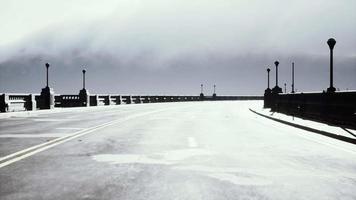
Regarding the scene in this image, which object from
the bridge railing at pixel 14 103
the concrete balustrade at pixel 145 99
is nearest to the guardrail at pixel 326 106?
the bridge railing at pixel 14 103

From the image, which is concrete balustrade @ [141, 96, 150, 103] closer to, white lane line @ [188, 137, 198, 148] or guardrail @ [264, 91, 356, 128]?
guardrail @ [264, 91, 356, 128]

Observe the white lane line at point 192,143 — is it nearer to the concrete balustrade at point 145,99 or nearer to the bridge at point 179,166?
the bridge at point 179,166

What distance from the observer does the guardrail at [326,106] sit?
699 inches

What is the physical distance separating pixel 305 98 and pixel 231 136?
11.5m

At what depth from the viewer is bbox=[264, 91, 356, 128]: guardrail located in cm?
1775

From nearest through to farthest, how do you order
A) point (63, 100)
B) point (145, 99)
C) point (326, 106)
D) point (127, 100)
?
point (326, 106) < point (63, 100) < point (127, 100) < point (145, 99)

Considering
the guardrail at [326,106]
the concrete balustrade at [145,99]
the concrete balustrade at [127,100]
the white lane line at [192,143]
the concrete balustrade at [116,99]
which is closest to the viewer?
the white lane line at [192,143]

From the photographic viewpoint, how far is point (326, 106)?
20.9 m

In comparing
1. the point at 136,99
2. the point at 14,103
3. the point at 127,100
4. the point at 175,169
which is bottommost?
the point at 175,169

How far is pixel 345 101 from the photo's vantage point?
1822cm

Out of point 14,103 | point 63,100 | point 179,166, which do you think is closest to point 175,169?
point 179,166

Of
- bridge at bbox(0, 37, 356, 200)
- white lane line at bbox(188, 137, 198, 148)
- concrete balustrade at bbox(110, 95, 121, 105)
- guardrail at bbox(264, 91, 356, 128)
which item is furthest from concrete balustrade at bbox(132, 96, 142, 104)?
white lane line at bbox(188, 137, 198, 148)

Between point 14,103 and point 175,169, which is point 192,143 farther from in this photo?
point 14,103

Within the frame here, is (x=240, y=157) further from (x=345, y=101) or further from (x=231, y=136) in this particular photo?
(x=345, y=101)
